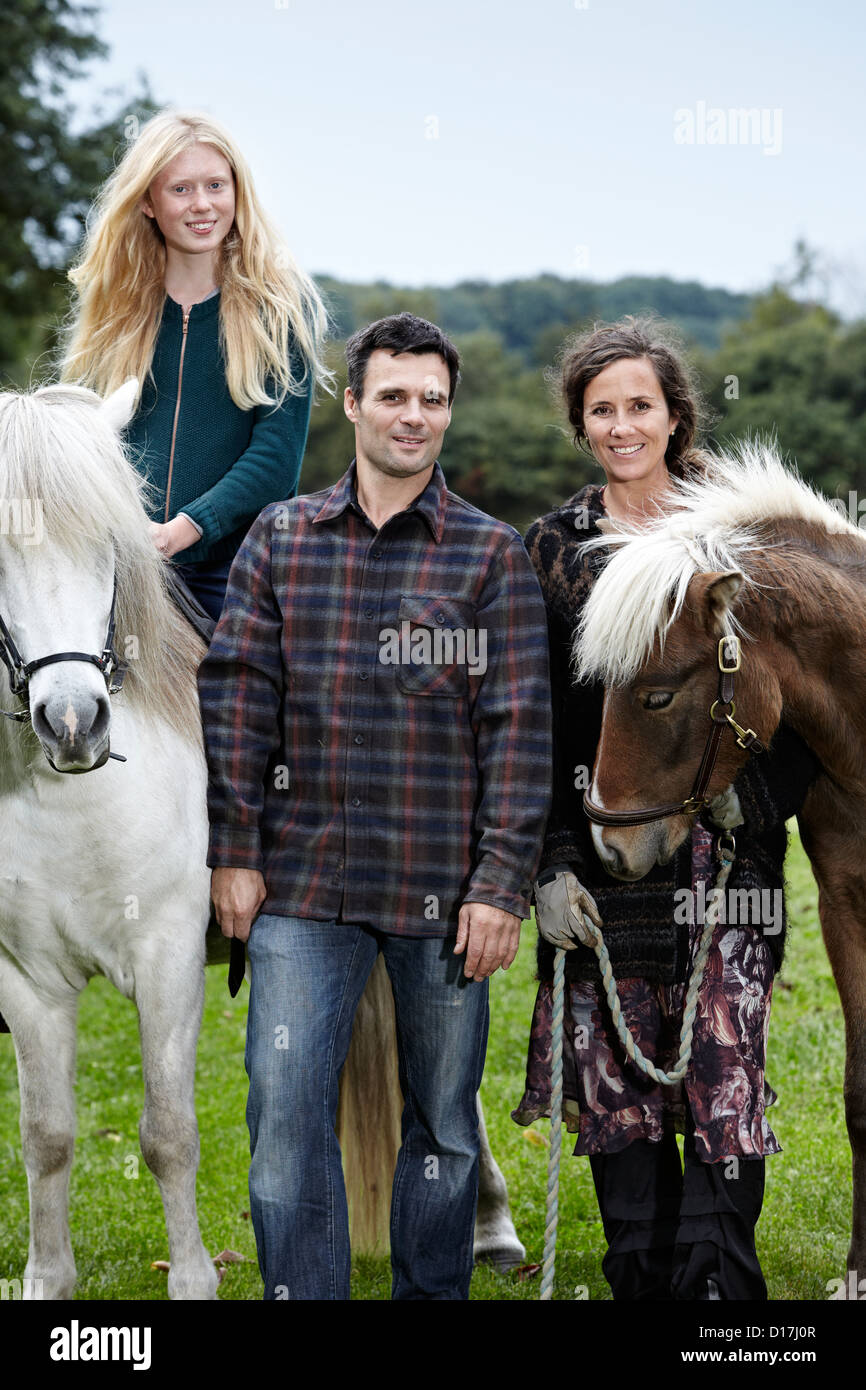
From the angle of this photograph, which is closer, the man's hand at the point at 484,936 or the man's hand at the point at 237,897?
the man's hand at the point at 484,936

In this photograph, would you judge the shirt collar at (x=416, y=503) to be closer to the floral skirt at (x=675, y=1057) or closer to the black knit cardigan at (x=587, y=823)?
the black knit cardigan at (x=587, y=823)

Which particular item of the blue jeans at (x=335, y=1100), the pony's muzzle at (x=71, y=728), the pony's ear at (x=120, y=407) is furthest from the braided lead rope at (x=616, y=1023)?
the pony's ear at (x=120, y=407)

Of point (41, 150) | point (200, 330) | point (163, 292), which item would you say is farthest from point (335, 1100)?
point (41, 150)

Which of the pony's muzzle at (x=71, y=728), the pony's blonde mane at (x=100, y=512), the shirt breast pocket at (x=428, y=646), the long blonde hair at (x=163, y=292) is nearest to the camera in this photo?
the pony's muzzle at (x=71, y=728)

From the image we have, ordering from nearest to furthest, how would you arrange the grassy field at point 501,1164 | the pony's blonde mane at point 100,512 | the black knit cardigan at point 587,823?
1. the pony's blonde mane at point 100,512
2. the black knit cardigan at point 587,823
3. the grassy field at point 501,1164

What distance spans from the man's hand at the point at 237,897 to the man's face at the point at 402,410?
1067mm

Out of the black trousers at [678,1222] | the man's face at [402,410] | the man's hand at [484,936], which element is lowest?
the black trousers at [678,1222]

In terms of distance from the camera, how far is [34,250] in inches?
798

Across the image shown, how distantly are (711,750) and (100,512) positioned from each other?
1.55 meters

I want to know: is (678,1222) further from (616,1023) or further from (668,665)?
(668,665)

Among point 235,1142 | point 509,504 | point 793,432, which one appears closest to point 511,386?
point 509,504

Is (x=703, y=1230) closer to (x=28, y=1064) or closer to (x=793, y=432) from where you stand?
(x=28, y=1064)

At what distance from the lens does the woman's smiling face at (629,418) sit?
11.3ft

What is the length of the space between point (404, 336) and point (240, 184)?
1.10 m
